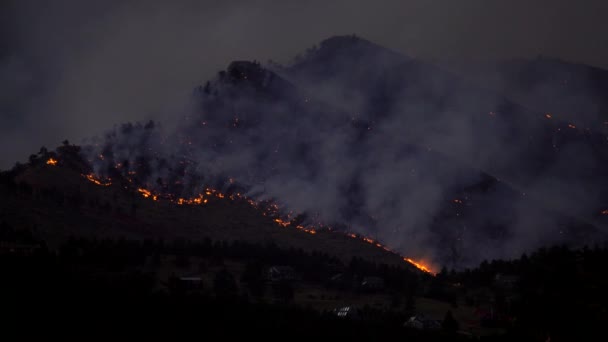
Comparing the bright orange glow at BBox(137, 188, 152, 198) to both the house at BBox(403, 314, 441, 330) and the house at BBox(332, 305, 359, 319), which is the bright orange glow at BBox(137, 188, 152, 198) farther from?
the house at BBox(403, 314, 441, 330)

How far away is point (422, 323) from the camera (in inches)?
2554

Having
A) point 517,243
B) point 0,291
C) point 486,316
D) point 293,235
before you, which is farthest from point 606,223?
point 0,291

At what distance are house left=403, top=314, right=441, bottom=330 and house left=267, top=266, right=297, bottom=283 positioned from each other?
914 inches

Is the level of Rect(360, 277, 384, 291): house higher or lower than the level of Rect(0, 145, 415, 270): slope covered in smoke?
lower

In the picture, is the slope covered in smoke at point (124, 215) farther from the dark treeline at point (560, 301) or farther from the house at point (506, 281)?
the dark treeline at point (560, 301)

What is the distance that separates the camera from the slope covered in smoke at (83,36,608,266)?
129875 millimetres

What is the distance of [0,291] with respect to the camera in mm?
54219

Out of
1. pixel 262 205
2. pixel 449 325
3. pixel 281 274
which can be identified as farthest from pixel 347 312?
pixel 262 205

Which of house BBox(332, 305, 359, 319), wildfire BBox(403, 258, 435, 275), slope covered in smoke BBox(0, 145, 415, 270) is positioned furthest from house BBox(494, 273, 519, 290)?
wildfire BBox(403, 258, 435, 275)

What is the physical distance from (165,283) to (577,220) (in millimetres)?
96213

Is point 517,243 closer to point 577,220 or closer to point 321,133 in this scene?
point 577,220

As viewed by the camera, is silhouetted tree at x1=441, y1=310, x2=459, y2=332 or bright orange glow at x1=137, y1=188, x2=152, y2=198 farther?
bright orange glow at x1=137, y1=188, x2=152, y2=198

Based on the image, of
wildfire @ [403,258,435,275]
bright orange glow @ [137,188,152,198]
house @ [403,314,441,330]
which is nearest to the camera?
house @ [403,314,441,330]

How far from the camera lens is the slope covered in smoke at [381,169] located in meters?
130
